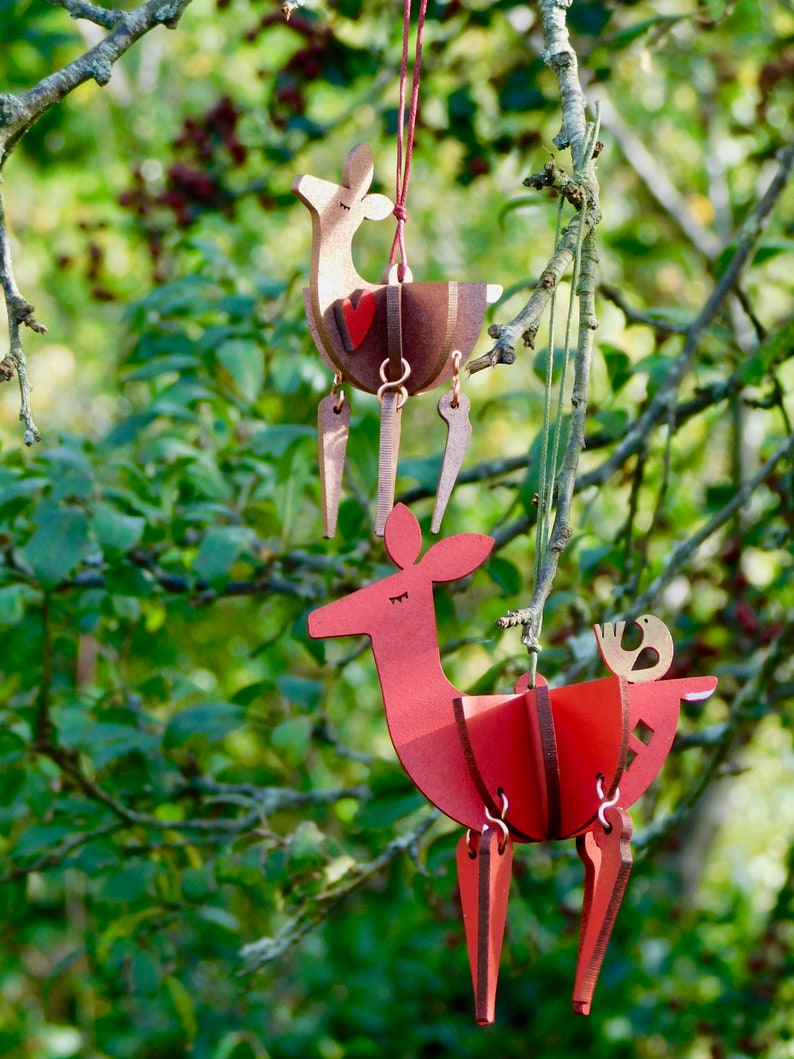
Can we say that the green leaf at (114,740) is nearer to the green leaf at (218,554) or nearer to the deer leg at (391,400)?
the green leaf at (218,554)

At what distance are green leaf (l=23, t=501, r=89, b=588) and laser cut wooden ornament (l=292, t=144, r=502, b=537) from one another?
585 mm

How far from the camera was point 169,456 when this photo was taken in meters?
1.85

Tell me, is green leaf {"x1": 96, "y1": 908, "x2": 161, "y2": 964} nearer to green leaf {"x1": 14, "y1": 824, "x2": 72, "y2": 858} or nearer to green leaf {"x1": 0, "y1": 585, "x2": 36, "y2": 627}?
green leaf {"x1": 14, "y1": 824, "x2": 72, "y2": 858}

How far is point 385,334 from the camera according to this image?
3.42 ft

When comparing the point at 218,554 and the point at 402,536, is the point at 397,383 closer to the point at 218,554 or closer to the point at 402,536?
the point at 402,536

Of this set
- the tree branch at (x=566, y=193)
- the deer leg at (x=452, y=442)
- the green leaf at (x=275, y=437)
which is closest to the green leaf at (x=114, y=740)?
the green leaf at (x=275, y=437)

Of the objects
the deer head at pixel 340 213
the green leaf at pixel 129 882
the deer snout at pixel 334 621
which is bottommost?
the green leaf at pixel 129 882

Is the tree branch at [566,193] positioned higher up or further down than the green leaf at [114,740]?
higher up

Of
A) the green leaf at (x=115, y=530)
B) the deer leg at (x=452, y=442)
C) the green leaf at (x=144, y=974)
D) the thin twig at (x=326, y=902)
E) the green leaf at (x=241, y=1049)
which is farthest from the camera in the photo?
the green leaf at (x=241, y=1049)

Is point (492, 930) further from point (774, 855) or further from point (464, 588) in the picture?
point (774, 855)

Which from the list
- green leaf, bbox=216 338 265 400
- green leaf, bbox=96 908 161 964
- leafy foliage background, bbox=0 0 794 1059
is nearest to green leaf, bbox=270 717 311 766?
leafy foliage background, bbox=0 0 794 1059

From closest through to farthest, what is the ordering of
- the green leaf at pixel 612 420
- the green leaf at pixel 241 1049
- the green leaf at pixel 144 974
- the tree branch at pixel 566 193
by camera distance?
the tree branch at pixel 566 193
the green leaf at pixel 612 420
the green leaf at pixel 144 974
the green leaf at pixel 241 1049

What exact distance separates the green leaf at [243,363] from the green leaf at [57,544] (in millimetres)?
378

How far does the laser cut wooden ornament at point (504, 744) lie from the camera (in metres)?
0.83
